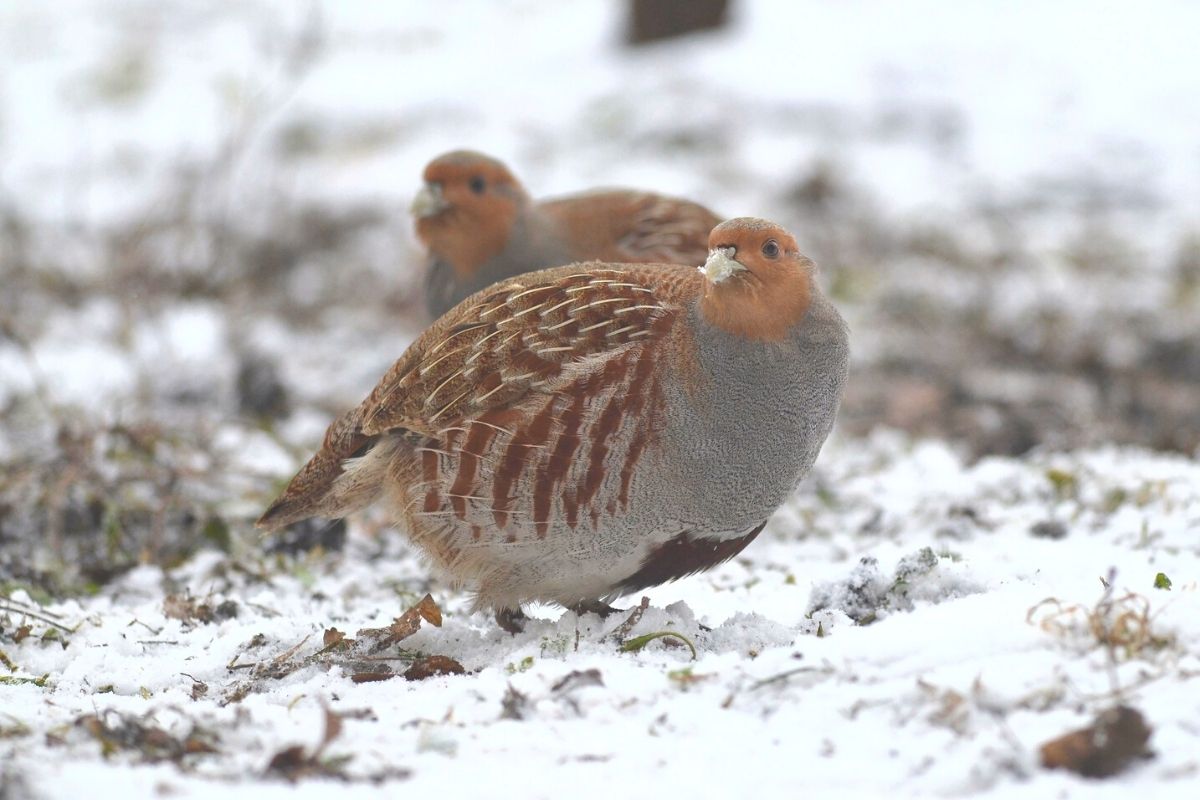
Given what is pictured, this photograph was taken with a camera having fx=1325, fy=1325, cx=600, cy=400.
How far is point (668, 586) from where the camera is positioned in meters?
3.89

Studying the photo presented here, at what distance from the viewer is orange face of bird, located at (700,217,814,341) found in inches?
118

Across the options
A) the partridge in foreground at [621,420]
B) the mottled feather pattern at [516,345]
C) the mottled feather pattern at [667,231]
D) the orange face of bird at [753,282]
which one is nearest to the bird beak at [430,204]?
the mottled feather pattern at [667,231]

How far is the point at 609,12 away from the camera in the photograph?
1369 cm

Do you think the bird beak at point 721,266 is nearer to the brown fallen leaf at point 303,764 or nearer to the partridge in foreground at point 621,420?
the partridge in foreground at point 621,420

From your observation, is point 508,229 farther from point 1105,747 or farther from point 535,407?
point 1105,747

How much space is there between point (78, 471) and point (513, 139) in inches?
264

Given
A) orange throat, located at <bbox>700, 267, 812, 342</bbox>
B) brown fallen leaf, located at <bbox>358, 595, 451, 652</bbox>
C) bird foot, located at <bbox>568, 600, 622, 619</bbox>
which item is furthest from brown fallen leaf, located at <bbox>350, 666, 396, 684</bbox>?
orange throat, located at <bbox>700, 267, 812, 342</bbox>

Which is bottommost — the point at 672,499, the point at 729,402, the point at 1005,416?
the point at 1005,416

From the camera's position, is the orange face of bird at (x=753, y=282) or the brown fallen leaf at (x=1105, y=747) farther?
the orange face of bird at (x=753, y=282)

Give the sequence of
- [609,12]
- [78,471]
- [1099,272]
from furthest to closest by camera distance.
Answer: [609,12], [1099,272], [78,471]

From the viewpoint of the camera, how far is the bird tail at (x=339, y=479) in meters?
3.39

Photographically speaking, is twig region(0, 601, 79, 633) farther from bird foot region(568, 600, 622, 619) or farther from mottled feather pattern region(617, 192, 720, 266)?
mottled feather pattern region(617, 192, 720, 266)

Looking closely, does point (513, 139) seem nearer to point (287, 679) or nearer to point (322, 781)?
point (287, 679)

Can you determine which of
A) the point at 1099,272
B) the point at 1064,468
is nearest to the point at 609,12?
the point at 1099,272
